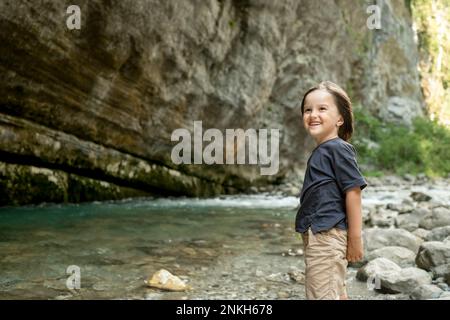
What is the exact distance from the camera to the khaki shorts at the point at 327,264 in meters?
2.01

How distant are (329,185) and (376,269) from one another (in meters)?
2.04

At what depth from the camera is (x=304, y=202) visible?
7.00 ft

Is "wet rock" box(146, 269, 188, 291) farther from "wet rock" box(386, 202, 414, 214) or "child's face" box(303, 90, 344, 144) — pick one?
"wet rock" box(386, 202, 414, 214)

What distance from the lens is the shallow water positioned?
3.47 meters

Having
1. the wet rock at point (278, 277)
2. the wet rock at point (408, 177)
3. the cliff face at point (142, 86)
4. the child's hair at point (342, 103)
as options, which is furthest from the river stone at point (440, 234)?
the wet rock at point (408, 177)

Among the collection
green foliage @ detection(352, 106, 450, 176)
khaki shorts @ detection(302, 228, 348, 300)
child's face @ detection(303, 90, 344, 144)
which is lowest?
khaki shorts @ detection(302, 228, 348, 300)

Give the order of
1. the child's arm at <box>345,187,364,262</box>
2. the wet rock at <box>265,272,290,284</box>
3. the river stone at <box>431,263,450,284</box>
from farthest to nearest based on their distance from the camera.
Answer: the wet rock at <box>265,272,290,284</box> < the river stone at <box>431,263,450,284</box> < the child's arm at <box>345,187,364,262</box>

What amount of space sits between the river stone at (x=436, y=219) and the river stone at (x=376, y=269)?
2.44 metres

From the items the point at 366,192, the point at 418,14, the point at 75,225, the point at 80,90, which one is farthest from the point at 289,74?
the point at 418,14

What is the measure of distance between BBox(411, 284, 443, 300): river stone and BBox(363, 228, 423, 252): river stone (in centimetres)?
158

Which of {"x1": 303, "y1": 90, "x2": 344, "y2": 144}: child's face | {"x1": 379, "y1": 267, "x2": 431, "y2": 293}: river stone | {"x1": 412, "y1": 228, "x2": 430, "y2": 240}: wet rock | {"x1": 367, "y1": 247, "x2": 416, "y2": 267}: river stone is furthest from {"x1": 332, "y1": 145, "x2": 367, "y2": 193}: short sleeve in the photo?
{"x1": 412, "y1": 228, "x2": 430, "y2": 240}: wet rock

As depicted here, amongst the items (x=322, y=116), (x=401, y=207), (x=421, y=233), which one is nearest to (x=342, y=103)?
(x=322, y=116)

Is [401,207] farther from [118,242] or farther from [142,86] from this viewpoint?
[142,86]

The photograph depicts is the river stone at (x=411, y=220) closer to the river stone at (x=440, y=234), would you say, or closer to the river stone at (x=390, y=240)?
the river stone at (x=390, y=240)
